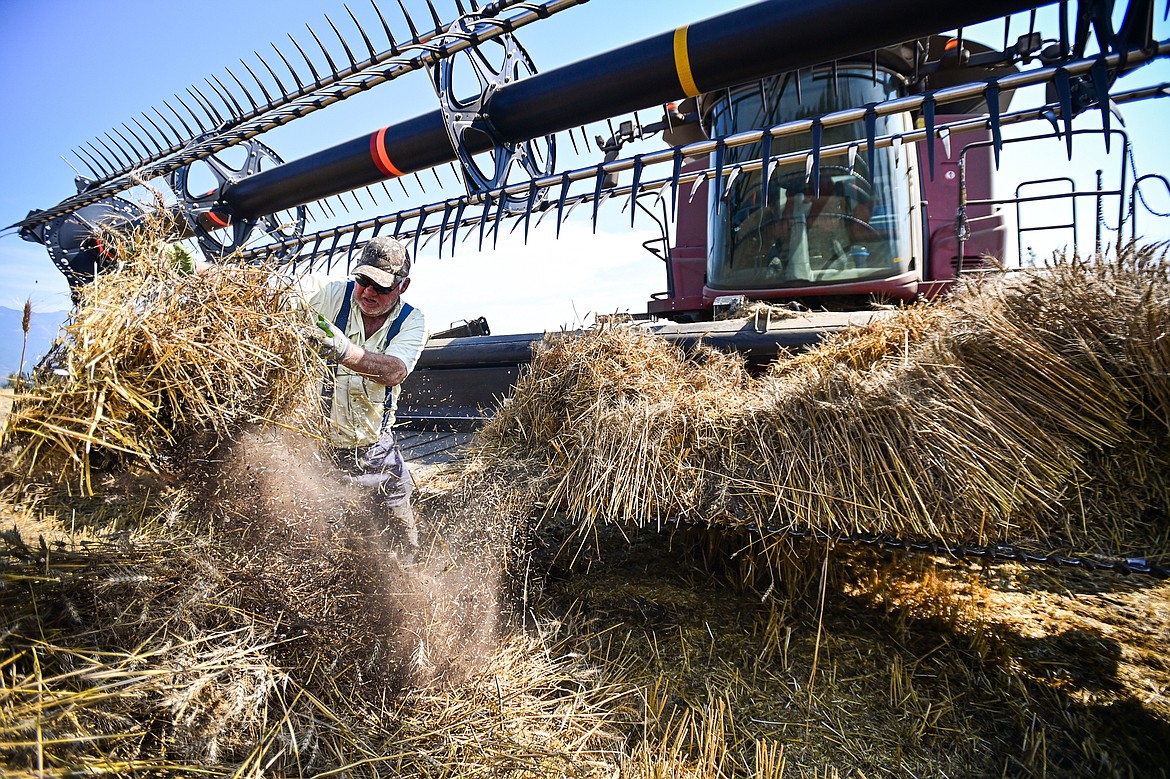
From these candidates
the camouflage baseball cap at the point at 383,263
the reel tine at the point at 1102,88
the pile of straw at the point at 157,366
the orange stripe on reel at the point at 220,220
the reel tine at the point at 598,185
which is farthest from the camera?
the orange stripe on reel at the point at 220,220

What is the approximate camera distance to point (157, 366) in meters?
1.49

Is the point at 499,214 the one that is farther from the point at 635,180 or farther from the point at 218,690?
the point at 218,690

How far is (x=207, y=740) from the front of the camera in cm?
150

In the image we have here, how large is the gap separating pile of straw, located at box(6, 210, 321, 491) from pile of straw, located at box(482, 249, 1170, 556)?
116 centimetres

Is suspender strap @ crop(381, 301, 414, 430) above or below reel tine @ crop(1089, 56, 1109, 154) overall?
below

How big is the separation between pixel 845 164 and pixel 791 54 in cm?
123

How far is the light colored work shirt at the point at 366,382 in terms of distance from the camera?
269 cm

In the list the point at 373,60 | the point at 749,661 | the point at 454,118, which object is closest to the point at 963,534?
the point at 749,661

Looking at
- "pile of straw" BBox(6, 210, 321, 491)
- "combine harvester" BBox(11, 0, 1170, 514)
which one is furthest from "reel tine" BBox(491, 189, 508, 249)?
"pile of straw" BBox(6, 210, 321, 491)

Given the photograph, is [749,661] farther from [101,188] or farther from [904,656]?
[101,188]

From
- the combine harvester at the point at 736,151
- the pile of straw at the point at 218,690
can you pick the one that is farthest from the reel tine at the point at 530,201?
the pile of straw at the point at 218,690

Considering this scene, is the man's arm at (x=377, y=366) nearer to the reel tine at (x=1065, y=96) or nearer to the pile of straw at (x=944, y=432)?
the pile of straw at (x=944, y=432)

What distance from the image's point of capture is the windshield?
3594 mm

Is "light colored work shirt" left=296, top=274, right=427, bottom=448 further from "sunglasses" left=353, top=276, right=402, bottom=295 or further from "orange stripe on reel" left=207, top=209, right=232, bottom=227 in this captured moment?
"orange stripe on reel" left=207, top=209, right=232, bottom=227
